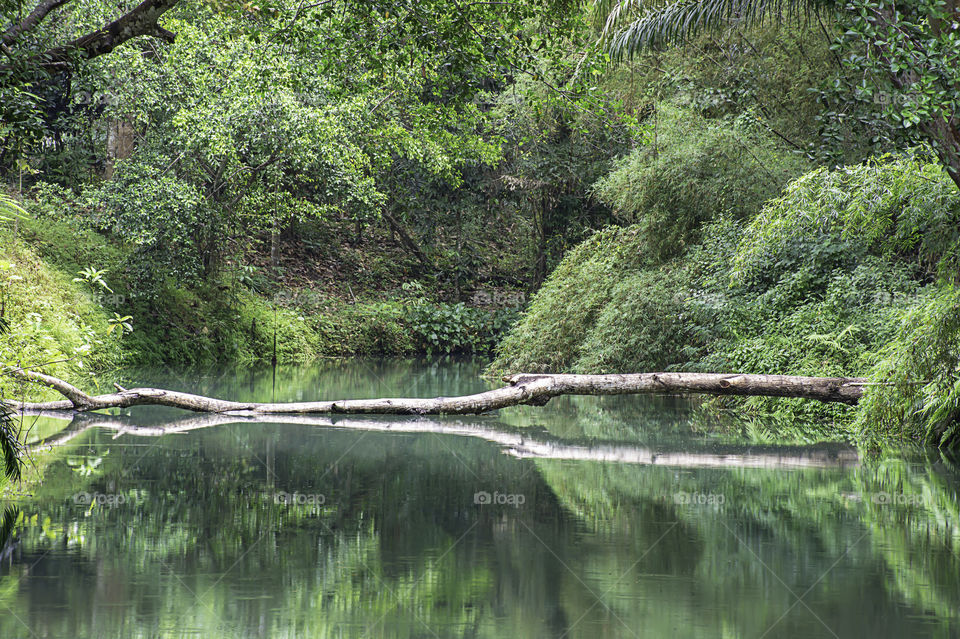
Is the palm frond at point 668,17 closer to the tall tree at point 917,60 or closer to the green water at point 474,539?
the tall tree at point 917,60

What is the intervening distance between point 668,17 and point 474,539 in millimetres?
9734

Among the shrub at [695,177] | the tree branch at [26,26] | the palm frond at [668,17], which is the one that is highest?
the palm frond at [668,17]

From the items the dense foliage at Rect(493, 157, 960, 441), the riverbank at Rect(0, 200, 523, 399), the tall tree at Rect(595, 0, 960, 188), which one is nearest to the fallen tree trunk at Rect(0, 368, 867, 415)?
the dense foliage at Rect(493, 157, 960, 441)

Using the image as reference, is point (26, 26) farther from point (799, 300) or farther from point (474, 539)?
point (799, 300)

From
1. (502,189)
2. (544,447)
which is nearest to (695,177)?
(544,447)

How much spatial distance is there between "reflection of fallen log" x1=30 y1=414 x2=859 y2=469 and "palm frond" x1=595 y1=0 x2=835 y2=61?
244 inches

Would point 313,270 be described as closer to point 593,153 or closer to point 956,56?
point 593,153

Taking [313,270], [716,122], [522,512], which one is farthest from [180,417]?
[313,270]

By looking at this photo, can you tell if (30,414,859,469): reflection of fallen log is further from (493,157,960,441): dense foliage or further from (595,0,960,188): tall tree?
(595,0,960,188): tall tree

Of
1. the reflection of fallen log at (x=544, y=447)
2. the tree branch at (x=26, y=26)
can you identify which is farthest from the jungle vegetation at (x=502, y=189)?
the reflection of fallen log at (x=544, y=447)

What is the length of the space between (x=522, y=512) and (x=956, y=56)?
481 centimetres

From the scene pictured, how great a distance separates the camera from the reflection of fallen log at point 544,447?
8.02 metres

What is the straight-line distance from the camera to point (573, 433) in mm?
10000

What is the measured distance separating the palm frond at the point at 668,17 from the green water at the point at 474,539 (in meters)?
6.13
